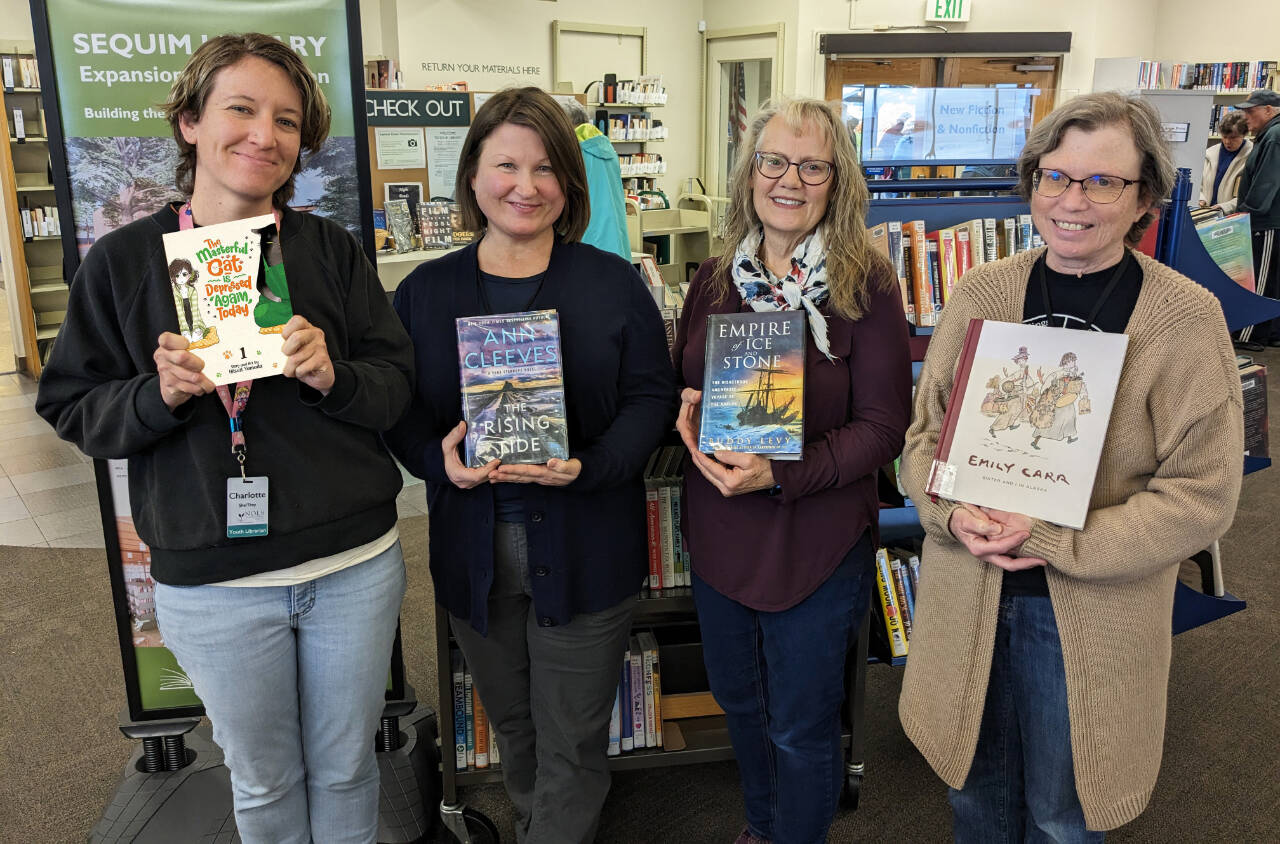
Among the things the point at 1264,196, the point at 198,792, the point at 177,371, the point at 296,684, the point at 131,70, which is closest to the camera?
the point at 177,371

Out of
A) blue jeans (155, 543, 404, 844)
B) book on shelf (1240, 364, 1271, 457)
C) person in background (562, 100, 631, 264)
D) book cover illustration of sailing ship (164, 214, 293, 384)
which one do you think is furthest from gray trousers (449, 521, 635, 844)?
book on shelf (1240, 364, 1271, 457)

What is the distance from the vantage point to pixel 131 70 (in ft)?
6.21

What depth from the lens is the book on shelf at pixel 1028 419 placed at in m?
1.39

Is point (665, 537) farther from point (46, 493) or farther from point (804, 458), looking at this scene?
point (46, 493)

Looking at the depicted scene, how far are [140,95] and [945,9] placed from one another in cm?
913

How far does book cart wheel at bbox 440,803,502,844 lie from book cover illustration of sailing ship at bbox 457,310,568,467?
41.3 inches

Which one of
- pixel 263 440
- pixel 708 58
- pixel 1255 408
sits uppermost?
pixel 708 58

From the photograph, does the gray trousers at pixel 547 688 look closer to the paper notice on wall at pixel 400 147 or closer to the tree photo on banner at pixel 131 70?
the tree photo on banner at pixel 131 70

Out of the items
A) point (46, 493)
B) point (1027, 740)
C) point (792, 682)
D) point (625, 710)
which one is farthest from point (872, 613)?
point (46, 493)

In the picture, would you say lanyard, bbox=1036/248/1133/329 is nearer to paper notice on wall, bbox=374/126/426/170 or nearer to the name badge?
the name badge

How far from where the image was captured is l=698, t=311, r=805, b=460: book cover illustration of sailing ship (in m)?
1.68

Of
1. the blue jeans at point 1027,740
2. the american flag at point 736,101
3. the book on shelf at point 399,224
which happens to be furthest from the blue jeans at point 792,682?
the american flag at point 736,101

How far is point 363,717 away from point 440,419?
1.80 feet

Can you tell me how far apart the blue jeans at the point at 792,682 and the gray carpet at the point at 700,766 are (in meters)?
0.45
